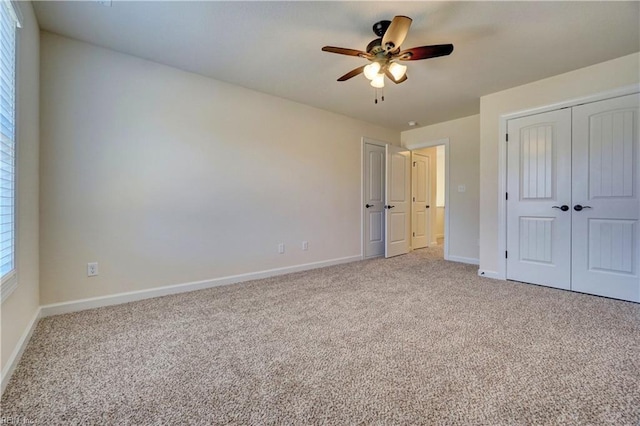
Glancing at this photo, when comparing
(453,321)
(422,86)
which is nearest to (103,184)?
(453,321)

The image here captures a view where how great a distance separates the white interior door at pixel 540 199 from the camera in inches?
122

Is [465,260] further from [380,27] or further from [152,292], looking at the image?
[152,292]

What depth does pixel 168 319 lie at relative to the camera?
231 centimetres

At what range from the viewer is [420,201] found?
6004 mm

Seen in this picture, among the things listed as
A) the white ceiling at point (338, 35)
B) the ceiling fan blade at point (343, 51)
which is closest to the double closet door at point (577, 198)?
the white ceiling at point (338, 35)

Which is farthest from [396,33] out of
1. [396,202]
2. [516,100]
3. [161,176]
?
[396,202]

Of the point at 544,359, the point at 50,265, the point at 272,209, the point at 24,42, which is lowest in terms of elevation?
the point at 544,359

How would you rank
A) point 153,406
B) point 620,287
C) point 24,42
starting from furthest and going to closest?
point 620,287 → point 24,42 → point 153,406

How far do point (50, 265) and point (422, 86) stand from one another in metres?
4.14

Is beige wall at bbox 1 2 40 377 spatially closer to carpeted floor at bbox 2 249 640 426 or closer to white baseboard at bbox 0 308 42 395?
white baseboard at bbox 0 308 42 395

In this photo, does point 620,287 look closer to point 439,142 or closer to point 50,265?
point 439,142

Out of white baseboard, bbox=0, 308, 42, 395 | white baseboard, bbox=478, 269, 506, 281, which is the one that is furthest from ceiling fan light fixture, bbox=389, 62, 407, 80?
white baseboard, bbox=0, 308, 42, 395

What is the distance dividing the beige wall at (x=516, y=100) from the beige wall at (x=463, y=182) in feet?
3.19

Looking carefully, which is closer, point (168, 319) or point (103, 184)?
point (168, 319)
